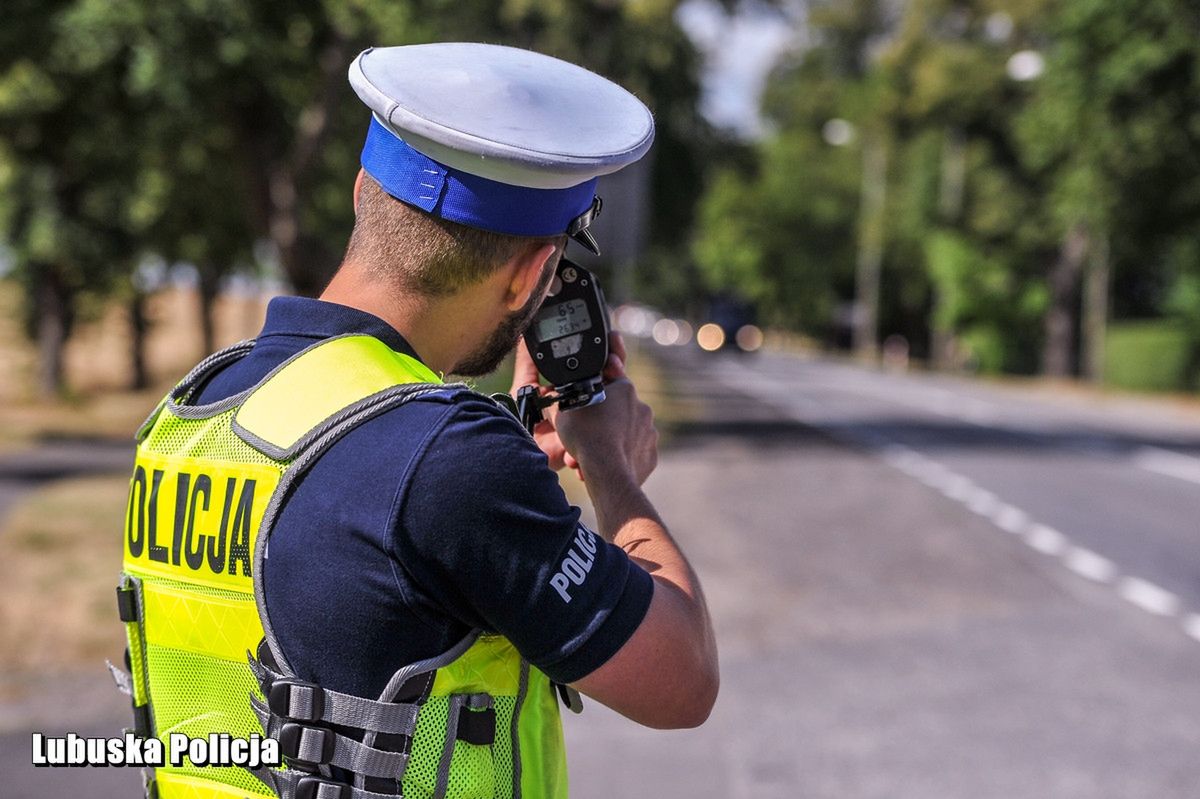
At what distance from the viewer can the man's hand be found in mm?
1961

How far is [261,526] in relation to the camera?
1.52 m

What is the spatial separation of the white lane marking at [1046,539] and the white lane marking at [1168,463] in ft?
15.7

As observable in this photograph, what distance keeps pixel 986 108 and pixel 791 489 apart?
38.6 m

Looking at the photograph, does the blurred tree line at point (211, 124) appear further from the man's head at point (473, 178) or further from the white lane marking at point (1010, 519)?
the man's head at point (473, 178)

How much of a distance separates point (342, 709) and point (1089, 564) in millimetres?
9563

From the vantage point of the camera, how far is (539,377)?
2.01 m

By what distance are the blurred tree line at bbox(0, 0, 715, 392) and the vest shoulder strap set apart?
9862mm

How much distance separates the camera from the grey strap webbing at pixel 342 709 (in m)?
1.53

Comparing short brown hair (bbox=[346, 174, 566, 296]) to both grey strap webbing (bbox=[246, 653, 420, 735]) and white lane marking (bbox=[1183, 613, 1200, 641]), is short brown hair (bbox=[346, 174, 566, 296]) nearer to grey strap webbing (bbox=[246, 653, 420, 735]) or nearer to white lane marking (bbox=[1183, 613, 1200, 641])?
grey strap webbing (bbox=[246, 653, 420, 735])

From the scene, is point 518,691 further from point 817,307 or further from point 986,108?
point 817,307

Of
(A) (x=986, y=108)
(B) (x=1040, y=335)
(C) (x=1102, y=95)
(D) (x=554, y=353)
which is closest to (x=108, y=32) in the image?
(D) (x=554, y=353)

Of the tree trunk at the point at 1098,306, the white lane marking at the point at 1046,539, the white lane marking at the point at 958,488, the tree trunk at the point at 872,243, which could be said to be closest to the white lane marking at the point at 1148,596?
the white lane marking at the point at 1046,539

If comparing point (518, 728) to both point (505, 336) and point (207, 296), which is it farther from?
point (207, 296)

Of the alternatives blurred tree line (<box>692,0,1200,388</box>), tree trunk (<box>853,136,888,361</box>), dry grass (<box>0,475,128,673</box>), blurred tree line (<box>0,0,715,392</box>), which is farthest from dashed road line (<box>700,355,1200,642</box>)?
tree trunk (<box>853,136,888,361</box>)
